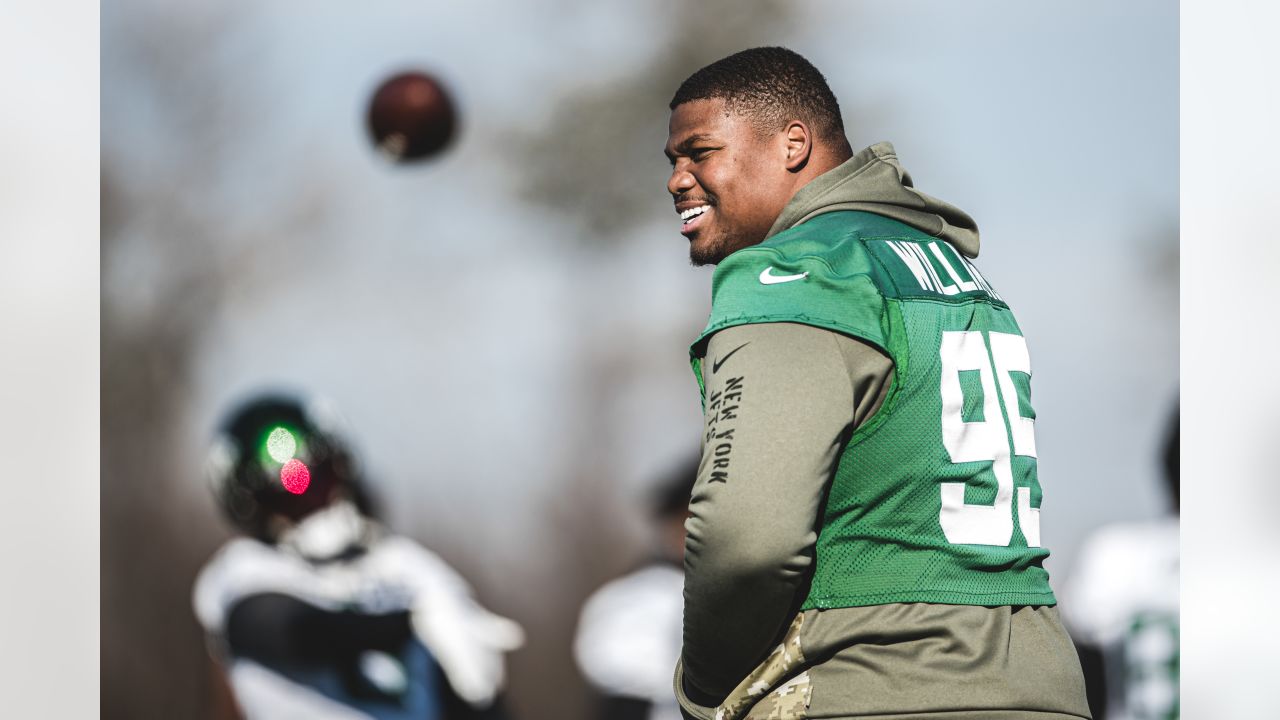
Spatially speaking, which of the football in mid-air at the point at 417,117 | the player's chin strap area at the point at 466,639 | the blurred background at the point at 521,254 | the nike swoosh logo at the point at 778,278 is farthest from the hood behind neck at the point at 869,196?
the player's chin strap area at the point at 466,639

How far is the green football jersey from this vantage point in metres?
0.99

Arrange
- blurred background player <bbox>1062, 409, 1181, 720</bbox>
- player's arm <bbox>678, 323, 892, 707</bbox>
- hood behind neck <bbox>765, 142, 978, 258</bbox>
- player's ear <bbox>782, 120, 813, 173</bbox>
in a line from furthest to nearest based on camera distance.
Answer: blurred background player <bbox>1062, 409, 1181, 720</bbox> < player's ear <bbox>782, 120, 813, 173</bbox> < hood behind neck <bbox>765, 142, 978, 258</bbox> < player's arm <bbox>678, 323, 892, 707</bbox>

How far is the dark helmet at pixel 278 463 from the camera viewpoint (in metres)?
2.56

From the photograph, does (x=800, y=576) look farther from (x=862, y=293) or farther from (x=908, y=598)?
(x=862, y=293)

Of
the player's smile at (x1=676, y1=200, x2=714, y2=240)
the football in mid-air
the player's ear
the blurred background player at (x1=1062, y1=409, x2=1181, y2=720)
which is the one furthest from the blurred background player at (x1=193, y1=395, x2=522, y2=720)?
the player's ear

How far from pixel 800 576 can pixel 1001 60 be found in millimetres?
1890

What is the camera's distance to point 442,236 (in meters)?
2.54

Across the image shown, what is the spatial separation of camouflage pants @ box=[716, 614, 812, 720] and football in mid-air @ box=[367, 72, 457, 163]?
182cm

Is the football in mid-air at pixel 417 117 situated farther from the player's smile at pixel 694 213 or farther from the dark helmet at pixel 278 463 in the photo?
the player's smile at pixel 694 213

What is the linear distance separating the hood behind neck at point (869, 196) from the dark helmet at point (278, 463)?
1.62 metres

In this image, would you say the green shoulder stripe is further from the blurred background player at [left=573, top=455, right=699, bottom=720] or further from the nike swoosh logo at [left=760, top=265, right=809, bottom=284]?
the blurred background player at [left=573, top=455, right=699, bottom=720]

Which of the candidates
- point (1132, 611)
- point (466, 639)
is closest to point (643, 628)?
point (466, 639)

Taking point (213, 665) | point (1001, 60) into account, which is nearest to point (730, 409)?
point (1001, 60)

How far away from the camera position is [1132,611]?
8.20ft
